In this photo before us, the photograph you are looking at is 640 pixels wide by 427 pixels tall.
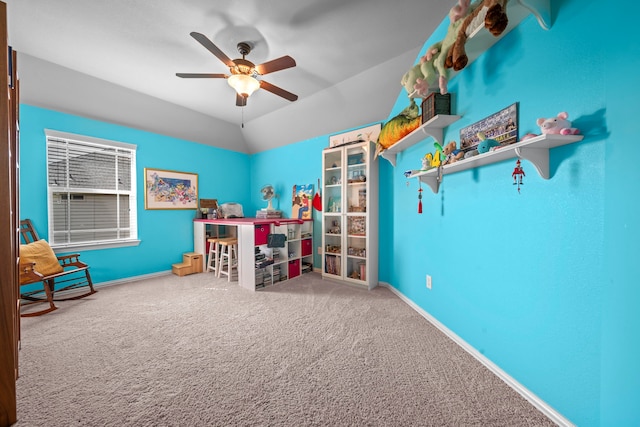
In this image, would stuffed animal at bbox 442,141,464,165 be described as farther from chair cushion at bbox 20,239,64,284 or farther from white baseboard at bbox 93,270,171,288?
white baseboard at bbox 93,270,171,288

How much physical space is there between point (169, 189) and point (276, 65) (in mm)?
2950

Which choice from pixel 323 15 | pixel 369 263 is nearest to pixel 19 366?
pixel 369 263

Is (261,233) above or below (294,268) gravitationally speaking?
above

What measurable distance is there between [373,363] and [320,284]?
172 cm

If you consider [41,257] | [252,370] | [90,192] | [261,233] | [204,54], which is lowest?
[252,370]

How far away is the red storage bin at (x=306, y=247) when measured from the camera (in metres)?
3.85

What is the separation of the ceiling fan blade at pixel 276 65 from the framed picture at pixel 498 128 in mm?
1482

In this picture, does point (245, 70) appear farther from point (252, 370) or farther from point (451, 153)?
point (252, 370)

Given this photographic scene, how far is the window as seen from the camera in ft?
9.51

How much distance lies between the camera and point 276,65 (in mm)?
1958

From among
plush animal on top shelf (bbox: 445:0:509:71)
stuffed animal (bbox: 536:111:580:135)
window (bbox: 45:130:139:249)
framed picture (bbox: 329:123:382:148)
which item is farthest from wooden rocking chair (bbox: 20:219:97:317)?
stuffed animal (bbox: 536:111:580:135)

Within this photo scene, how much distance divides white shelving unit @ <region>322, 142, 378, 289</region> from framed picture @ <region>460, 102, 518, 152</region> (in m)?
1.49

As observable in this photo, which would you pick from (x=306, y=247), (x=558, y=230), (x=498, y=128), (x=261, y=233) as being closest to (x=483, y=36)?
A: (x=498, y=128)

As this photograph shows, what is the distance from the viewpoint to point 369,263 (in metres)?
3.09
